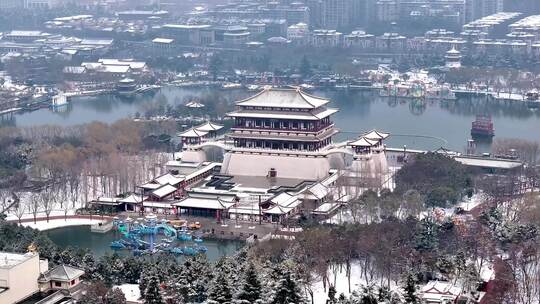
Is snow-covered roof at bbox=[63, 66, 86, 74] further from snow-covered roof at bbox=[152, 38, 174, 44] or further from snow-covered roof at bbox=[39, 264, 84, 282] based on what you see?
snow-covered roof at bbox=[39, 264, 84, 282]

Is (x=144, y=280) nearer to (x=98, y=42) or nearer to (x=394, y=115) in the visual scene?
(x=394, y=115)

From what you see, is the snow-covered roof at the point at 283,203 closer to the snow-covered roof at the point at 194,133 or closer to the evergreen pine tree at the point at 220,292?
the snow-covered roof at the point at 194,133

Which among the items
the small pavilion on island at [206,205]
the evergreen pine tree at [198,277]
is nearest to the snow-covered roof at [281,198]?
the small pavilion on island at [206,205]

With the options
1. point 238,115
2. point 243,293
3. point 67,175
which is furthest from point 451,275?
point 67,175

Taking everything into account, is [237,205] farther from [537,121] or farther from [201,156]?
[537,121]

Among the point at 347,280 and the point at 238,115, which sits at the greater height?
the point at 238,115
